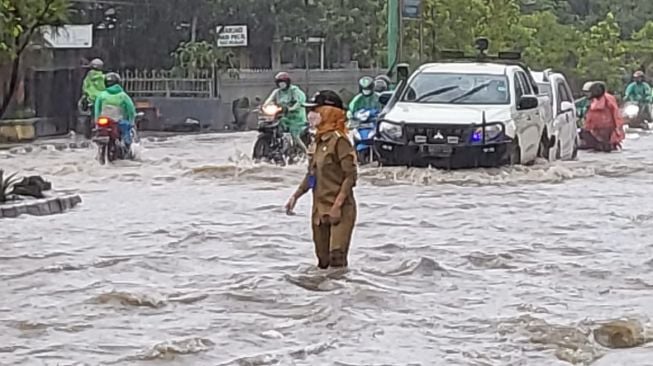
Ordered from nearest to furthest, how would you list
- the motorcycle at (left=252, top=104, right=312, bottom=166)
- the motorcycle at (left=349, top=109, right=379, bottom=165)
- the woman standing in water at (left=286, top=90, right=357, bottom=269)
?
the woman standing in water at (left=286, top=90, right=357, bottom=269), the motorcycle at (left=349, top=109, right=379, bottom=165), the motorcycle at (left=252, top=104, right=312, bottom=166)

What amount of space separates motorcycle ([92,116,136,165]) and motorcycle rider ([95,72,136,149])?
0.23ft

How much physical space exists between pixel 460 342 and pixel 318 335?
88 cm

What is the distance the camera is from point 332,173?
1075 centimetres

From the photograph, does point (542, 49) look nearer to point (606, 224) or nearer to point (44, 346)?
point (606, 224)

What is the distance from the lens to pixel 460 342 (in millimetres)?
8836

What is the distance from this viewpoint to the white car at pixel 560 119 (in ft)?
75.6

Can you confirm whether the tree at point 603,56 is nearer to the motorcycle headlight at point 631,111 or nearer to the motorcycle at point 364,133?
the motorcycle headlight at point 631,111

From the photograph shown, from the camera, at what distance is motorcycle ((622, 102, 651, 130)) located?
112 feet

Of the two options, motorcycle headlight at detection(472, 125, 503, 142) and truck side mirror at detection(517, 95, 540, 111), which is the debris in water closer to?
motorcycle headlight at detection(472, 125, 503, 142)

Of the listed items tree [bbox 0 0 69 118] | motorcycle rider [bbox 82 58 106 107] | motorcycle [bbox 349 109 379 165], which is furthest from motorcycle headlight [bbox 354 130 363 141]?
motorcycle rider [bbox 82 58 106 107]

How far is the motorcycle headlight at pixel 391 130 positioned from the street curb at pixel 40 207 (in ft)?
15.2

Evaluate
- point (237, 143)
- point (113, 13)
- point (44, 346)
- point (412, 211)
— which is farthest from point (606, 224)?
point (113, 13)

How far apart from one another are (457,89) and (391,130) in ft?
4.78

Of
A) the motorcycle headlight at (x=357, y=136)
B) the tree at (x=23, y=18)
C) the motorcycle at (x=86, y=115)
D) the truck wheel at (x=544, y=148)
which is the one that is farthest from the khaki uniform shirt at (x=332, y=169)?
the motorcycle at (x=86, y=115)
